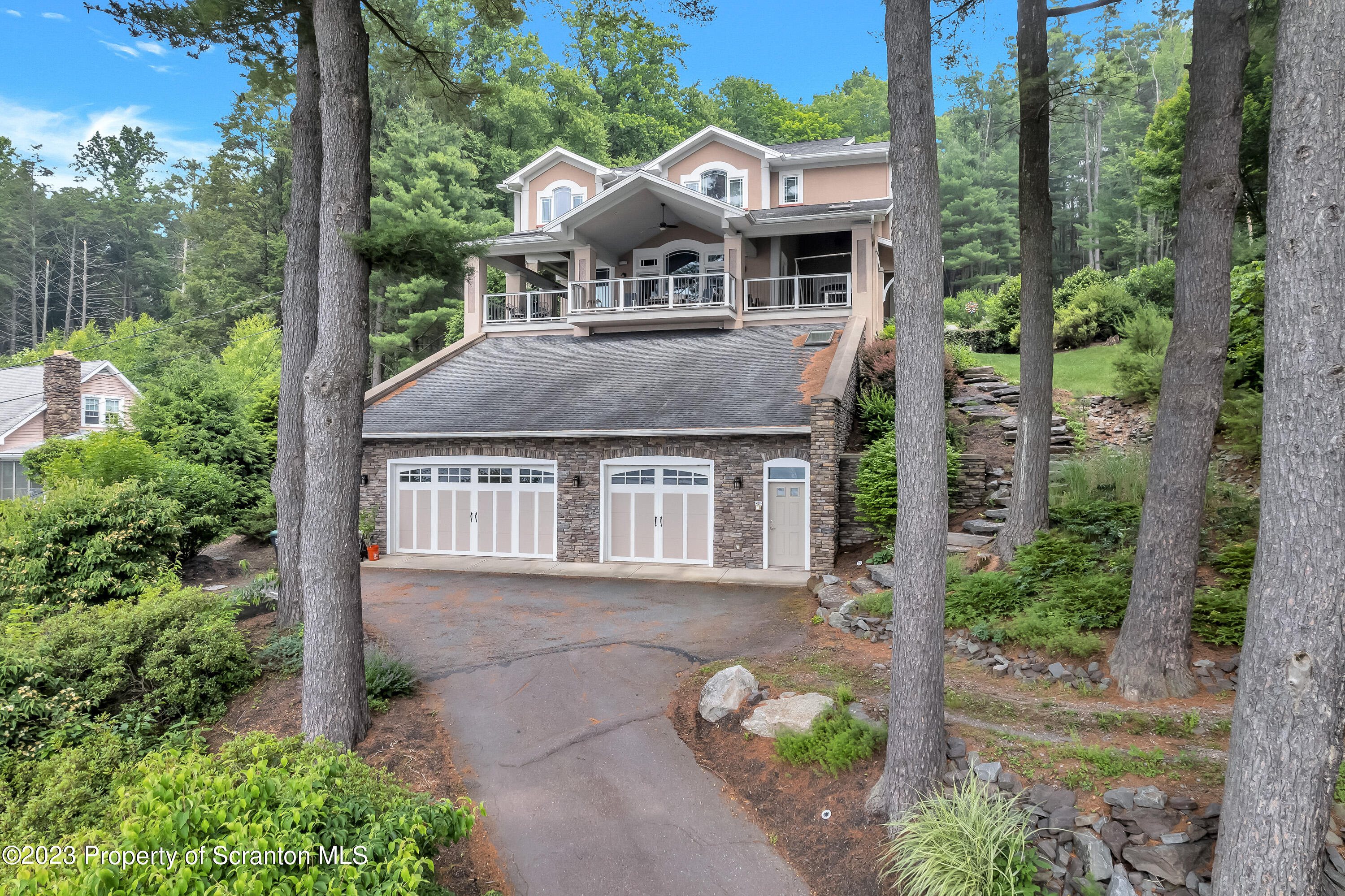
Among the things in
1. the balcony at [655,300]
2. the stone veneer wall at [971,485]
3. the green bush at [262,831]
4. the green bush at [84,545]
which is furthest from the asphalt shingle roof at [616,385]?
the green bush at [262,831]

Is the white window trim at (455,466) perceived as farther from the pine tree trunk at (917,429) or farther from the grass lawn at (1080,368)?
the grass lawn at (1080,368)

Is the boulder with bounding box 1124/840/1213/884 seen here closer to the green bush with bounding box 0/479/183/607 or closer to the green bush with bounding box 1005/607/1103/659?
the green bush with bounding box 1005/607/1103/659

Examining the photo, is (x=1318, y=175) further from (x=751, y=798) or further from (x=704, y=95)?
(x=704, y=95)

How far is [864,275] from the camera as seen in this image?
17.2 metres

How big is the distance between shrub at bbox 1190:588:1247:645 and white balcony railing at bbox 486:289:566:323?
50.8ft

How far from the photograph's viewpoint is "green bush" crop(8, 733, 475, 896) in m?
2.60

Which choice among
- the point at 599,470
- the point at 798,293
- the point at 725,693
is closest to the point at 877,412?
the point at 798,293

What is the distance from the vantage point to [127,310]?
48.5 metres

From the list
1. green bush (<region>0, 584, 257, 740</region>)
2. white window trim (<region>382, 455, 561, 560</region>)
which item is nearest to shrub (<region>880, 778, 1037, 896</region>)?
green bush (<region>0, 584, 257, 740</region>)

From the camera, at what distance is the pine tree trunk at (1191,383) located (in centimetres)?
581

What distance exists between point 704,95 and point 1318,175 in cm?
3533

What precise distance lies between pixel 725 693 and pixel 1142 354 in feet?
42.3

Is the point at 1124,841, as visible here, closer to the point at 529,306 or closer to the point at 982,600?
the point at 982,600

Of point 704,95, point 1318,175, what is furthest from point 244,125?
point 1318,175
